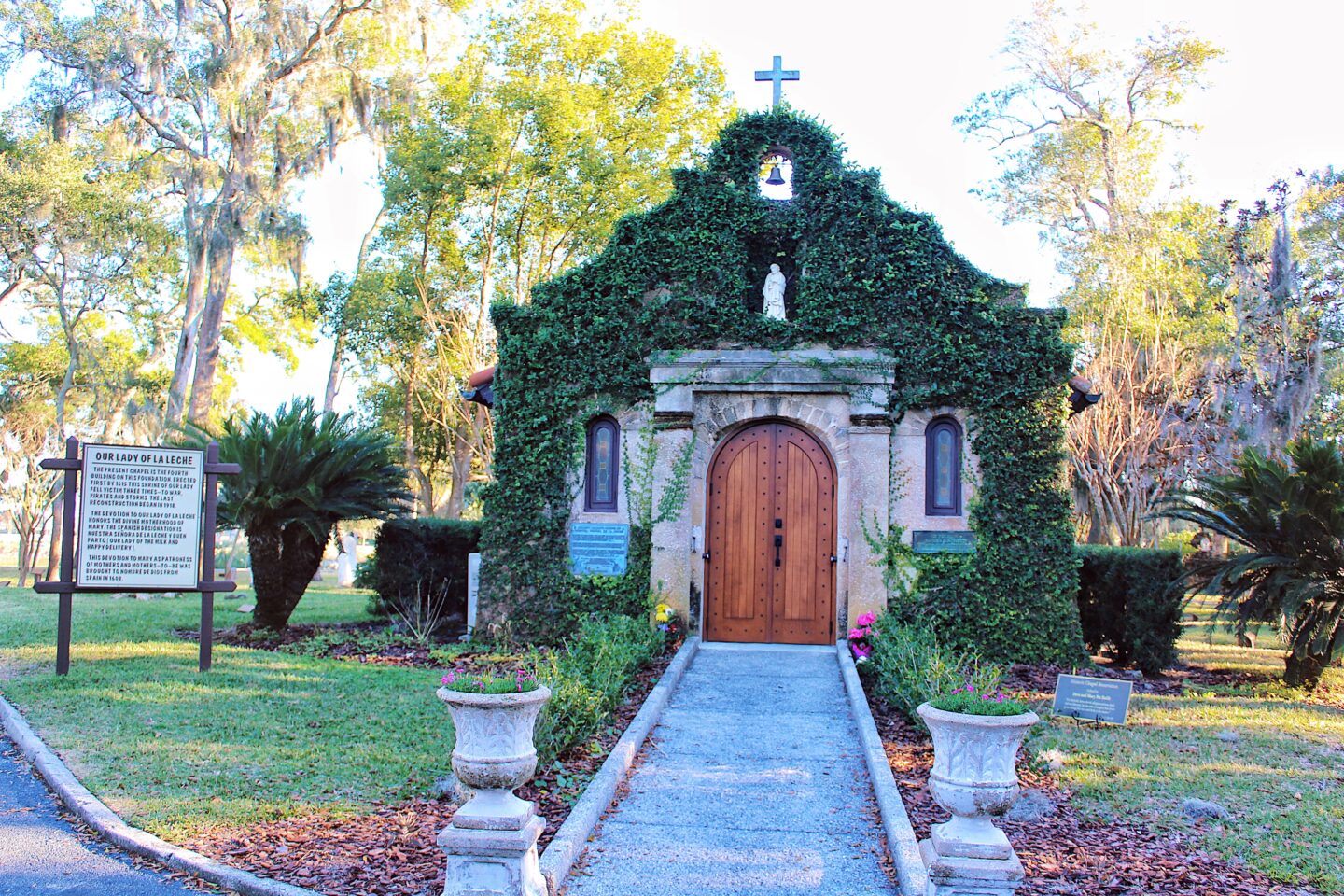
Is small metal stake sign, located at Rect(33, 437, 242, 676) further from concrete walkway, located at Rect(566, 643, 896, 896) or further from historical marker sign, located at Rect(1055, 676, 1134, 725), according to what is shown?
historical marker sign, located at Rect(1055, 676, 1134, 725)

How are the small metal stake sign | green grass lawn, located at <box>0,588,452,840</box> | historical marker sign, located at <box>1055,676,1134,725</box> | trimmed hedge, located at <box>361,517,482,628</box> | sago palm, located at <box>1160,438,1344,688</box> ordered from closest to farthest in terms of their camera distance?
green grass lawn, located at <box>0,588,452,840</box>, historical marker sign, located at <box>1055,676,1134,725</box>, the small metal stake sign, sago palm, located at <box>1160,438,1344,688</box>, trimmed hedge, located at <box>361,517,482,628</box>

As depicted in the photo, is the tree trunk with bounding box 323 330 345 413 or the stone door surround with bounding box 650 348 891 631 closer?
the stone door surround with bounding box 650 348 891 631

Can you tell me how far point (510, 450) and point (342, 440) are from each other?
2.76 m

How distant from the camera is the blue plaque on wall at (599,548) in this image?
13.7 m

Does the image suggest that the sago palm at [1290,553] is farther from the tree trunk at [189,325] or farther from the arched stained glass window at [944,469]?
the tree trunk at [189,325]

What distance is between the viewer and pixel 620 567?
13.7m

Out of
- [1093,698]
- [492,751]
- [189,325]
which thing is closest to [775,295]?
[1093,698]

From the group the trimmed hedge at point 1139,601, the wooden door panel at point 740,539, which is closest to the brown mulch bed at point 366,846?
the wooden door panel at point 740,539

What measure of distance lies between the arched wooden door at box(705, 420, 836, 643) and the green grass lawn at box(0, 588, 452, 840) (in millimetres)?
3814

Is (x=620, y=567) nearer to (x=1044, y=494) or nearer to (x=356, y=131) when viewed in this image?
(x=1044, y=494)

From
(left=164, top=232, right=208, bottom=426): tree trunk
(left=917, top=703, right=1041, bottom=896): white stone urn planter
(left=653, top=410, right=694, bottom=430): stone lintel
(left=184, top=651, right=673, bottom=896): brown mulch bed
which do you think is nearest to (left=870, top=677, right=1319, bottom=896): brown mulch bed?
(left=917, top=703, right=1041, bottom=896): white stone urn planter

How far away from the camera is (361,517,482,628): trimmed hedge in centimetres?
1628

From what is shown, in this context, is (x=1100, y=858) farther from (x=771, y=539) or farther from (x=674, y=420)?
(x=674, y=420)

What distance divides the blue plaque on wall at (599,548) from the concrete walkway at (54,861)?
7.08 metres
